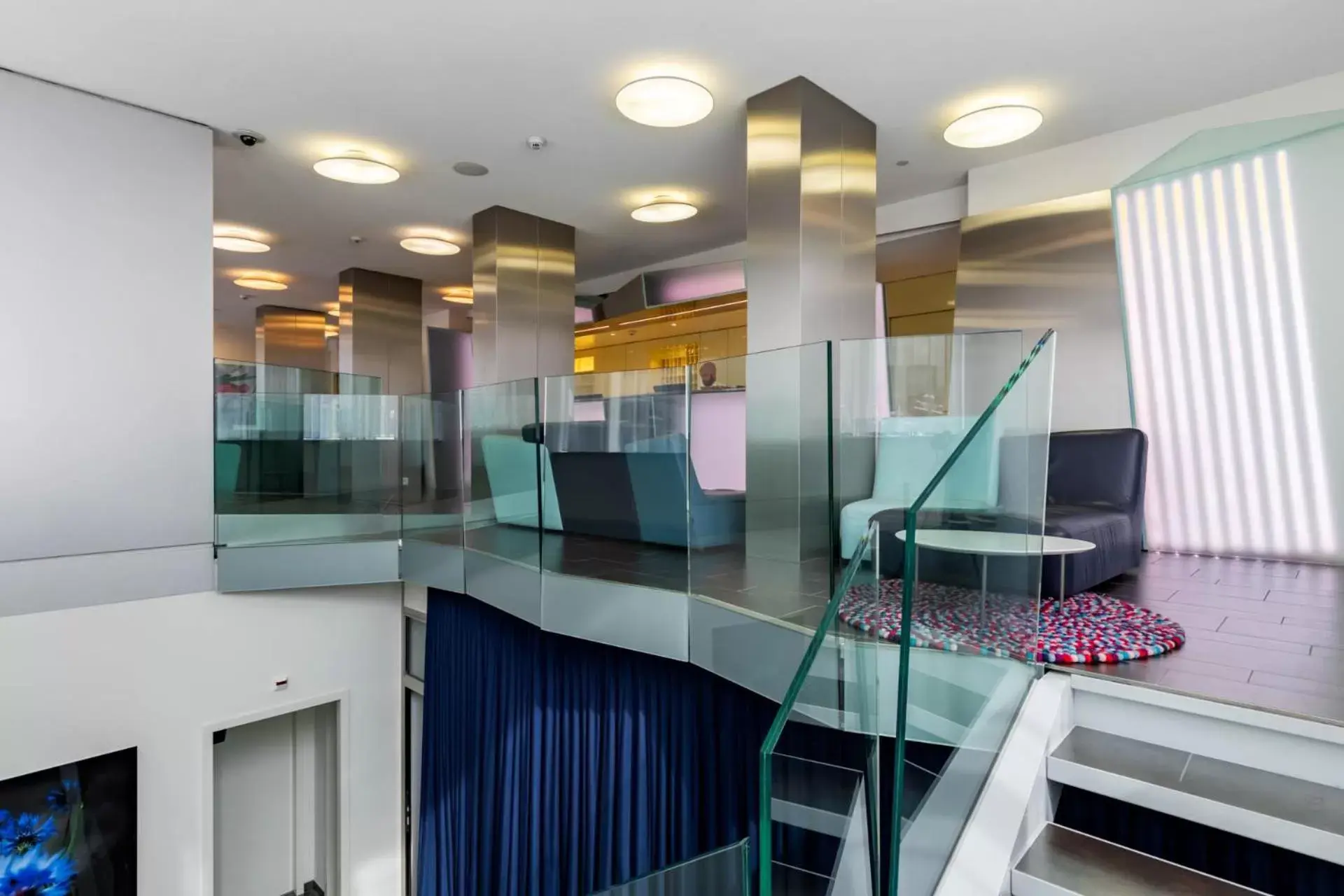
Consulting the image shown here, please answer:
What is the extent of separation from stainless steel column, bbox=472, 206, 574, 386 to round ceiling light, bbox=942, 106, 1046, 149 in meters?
3.87

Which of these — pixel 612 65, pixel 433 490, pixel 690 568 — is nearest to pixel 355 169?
pixel 612 65

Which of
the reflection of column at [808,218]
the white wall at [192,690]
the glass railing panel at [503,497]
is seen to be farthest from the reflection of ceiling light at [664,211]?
the white wall at [192,690]

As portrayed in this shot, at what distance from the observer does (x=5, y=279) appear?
13.1ft

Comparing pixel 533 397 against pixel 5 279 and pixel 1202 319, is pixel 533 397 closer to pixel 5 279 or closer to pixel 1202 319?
pixel 5 279

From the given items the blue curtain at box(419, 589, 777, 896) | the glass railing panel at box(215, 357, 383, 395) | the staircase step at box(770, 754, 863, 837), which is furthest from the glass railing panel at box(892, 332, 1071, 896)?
the glass railing panel at box(215, 357, 383, 395)

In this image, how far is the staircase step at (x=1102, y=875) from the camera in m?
1.75

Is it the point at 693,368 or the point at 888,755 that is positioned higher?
the point at 693,368

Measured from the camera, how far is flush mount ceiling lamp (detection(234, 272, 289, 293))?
9305 millimetres

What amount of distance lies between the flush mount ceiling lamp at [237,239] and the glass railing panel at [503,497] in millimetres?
4342

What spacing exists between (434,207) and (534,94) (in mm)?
2626

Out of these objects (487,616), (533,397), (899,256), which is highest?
(899,256)

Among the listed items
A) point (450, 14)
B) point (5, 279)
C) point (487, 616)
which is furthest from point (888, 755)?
point (5, 279)

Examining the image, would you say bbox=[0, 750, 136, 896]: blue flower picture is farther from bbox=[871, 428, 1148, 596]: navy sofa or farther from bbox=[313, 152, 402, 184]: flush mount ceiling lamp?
bbox=[871, 428, 1148, 596]: navy sofa

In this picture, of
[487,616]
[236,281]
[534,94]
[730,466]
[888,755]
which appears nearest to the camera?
[888,755]
